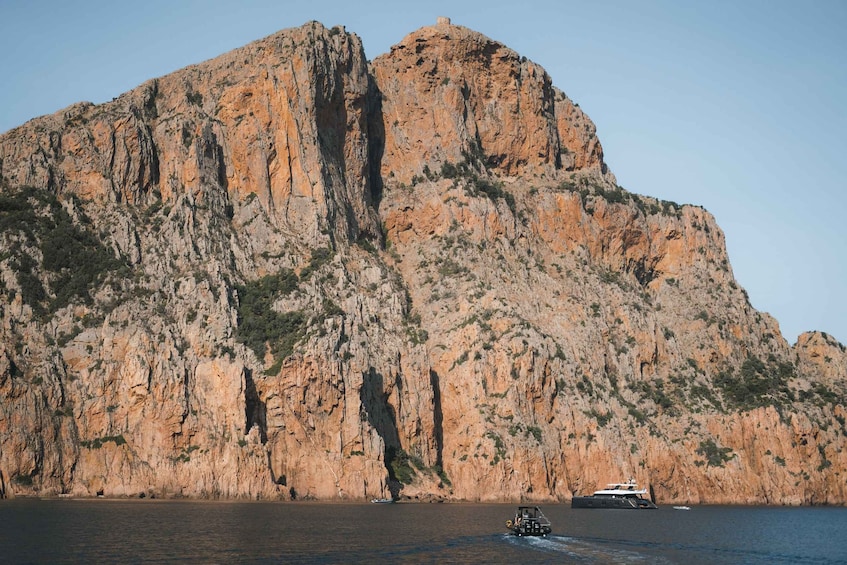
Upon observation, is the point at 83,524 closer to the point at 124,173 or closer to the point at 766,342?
the point at 124,173

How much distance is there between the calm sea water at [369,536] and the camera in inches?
2211

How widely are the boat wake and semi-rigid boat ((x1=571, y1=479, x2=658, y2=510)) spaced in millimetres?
34342

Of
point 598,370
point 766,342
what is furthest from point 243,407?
point 766,342

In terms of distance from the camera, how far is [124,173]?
11906 centimetres

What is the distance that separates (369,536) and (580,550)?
1336 centimetres

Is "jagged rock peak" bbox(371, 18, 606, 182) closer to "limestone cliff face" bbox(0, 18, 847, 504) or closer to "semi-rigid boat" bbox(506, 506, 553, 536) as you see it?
"limestone cliff face" bbox(0, 18, 847, 504)

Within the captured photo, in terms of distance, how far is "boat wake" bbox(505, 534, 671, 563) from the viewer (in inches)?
2399

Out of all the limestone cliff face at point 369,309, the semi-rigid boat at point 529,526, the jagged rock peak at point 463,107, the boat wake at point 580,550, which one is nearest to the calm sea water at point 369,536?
the boat wake at point 580,550

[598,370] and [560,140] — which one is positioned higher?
[560,140]

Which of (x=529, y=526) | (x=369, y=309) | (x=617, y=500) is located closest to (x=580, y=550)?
(x=529, y=526)

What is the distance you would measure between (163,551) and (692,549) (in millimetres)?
33369

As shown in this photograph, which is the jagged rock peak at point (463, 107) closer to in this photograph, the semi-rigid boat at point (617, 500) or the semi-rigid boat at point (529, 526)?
the semi-rigid boat at point (617, 500)

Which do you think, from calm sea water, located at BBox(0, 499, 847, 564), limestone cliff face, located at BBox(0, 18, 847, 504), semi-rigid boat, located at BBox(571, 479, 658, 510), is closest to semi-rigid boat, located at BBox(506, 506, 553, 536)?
calm sea water, located at BBox(0, 499, 847, 564)

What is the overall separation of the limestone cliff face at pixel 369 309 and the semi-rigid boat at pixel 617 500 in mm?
3742
